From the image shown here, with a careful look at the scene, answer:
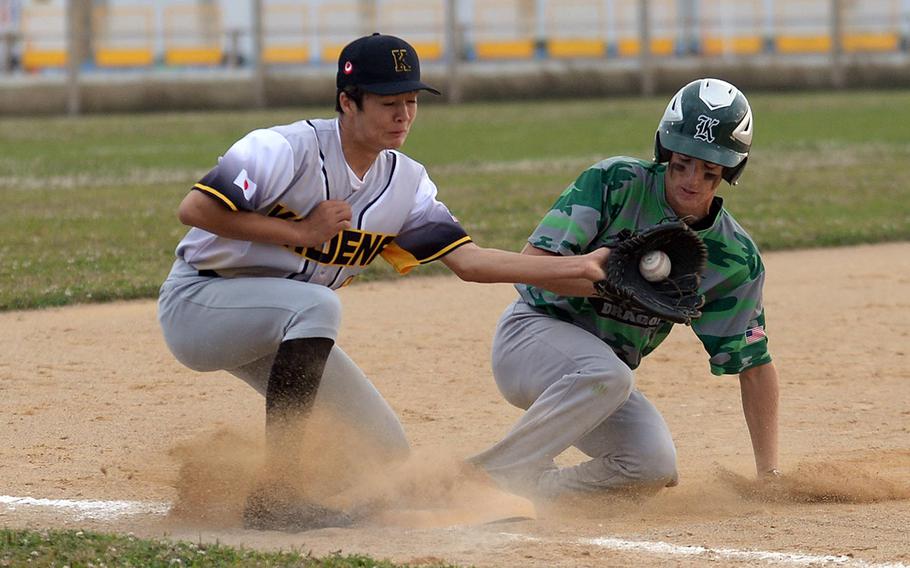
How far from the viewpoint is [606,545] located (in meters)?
3.93

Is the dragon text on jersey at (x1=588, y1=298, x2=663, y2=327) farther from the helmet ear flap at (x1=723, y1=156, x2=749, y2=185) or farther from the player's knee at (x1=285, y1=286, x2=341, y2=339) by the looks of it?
the player's knee at (x1=285, y1=286, x2=341, y2=339)

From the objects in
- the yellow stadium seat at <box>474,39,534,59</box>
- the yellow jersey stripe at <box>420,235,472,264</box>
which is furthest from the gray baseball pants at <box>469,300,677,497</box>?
the yellow stadium seat at <box>474,39,534,59</box>

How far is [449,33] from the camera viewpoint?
28.3m

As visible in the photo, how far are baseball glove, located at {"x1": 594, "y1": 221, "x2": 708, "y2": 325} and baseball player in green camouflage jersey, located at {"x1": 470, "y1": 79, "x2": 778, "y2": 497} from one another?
0.09 metres

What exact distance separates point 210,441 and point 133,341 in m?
2.17

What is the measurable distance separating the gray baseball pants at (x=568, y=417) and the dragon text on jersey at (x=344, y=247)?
60 cm

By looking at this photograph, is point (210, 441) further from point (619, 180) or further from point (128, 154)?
point (128, 154)

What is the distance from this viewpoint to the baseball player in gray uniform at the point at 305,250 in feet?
13.6

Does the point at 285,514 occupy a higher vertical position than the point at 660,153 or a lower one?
lower

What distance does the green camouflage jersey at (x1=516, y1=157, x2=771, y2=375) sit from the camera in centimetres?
447

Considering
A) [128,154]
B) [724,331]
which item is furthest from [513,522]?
[128,154]

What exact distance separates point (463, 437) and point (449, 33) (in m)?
23.5

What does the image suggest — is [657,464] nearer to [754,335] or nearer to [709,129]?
[754,335]

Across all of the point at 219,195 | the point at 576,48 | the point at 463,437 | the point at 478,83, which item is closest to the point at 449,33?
the point at 478,83
